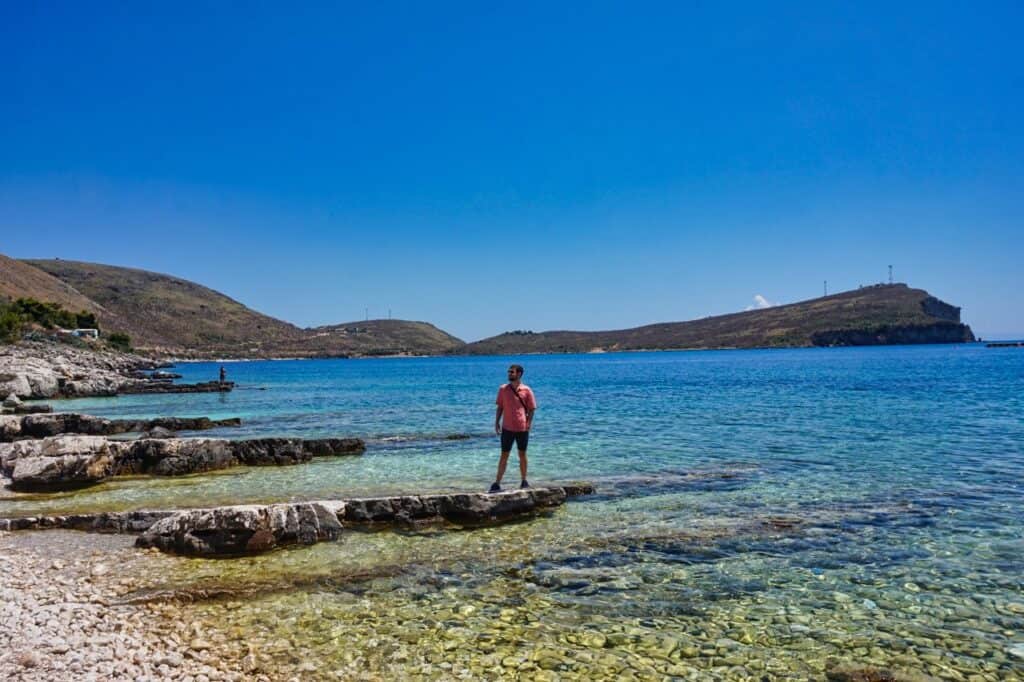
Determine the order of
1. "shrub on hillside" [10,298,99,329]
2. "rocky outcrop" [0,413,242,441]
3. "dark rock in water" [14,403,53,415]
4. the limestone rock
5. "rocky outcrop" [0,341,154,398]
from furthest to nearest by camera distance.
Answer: "shrub on hillside" [10,298,99,329]
"rocky outcrop" [0,341,154,398]
"dark rock in water" [14,403,53,415]
"rocky outcrop" [0,413,242,441]
the limestone rock

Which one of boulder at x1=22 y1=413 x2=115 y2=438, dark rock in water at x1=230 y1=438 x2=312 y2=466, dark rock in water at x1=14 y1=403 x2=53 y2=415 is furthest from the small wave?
dark rock in water at x1=14 y1=403 x2=53 y2=415

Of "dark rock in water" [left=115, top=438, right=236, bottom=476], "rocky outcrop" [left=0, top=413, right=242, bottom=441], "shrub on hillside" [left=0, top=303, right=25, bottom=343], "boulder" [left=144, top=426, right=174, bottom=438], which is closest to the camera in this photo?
"dark rock in water" [left=115, top=438, right=236, bottom=476]

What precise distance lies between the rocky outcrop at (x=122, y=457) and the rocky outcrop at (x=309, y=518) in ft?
25.1

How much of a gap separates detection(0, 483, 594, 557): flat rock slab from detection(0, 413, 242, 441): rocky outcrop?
48.5 ft

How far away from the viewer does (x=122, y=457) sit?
18.6 metres

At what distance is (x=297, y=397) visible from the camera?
5456 cm

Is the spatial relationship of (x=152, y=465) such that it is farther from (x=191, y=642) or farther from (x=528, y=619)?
(x=528, y=619)

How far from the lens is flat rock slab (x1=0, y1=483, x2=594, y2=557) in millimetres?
10859

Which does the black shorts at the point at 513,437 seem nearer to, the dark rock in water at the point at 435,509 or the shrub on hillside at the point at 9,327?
the dark rock in water at the point at 435,509

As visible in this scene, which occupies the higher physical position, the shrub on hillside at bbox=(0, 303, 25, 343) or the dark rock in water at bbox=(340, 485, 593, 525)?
the shrub on hillside at bbox=(0, 303, 25, 343)

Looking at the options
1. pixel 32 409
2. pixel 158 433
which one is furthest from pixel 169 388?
pixel 158 433

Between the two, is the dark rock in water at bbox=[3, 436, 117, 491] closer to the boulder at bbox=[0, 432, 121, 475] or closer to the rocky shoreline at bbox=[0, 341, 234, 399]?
the boulder at bbox=[0, 432, 121, 475]

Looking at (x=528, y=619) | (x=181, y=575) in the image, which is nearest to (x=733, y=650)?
(x=528, y=619)

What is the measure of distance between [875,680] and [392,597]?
18.3 feet
